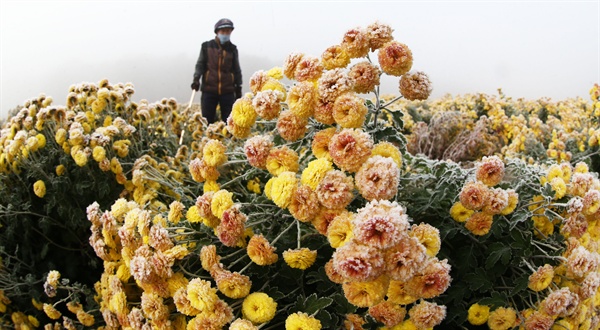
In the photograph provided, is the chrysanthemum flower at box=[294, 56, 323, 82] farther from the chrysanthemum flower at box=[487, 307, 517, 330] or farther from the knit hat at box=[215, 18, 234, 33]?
the knit hat at box=[215, 18, 234, 33]

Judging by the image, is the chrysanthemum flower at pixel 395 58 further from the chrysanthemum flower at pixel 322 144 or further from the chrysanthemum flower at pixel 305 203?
the chrysanthemum flower at pixel 305 203

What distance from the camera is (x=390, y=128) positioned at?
158cm

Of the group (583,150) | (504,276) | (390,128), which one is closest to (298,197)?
(390,128)

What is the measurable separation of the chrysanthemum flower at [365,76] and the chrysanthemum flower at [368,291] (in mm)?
539

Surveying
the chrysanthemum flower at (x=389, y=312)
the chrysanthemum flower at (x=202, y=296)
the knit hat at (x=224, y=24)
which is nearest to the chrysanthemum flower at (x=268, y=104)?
the chrysanthemum flower at (x=202, y=296)

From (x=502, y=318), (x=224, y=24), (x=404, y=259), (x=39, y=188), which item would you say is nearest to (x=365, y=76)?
(x=404, y=259)

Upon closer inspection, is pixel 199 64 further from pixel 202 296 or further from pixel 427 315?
pixel 427 315

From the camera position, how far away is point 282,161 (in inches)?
58.1

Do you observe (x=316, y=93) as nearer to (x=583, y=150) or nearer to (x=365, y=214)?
(x=365, y=214)

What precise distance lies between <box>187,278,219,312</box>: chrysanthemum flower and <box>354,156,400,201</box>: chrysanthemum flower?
481 millimetres

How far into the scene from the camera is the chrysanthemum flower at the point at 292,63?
1.64 metres

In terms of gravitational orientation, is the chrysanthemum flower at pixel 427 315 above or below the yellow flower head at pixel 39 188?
above

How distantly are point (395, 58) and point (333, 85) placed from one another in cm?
18

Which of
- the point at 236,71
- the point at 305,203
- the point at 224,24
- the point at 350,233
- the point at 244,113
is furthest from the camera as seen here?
the point at 236,71
